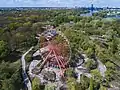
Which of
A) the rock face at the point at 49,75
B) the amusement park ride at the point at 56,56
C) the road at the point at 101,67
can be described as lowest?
the road at the point at 101,67

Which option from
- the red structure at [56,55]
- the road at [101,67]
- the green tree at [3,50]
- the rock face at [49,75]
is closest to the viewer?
the rock face at [49,75]

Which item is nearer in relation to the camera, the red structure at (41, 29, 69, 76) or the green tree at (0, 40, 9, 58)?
the red structure at (41, 29, 69, 76)

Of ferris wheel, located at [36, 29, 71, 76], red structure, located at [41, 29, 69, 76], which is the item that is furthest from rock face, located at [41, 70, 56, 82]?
red structure, located at [41, 29, 69, 76]

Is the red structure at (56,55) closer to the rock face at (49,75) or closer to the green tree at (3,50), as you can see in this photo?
the rock face at (49,75)

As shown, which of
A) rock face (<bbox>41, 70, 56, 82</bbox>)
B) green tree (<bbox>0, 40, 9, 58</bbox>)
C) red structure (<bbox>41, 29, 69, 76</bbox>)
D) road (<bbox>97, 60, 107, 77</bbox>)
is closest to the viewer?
rock face (<bbox>41, 70, 56, 82</bbox>)

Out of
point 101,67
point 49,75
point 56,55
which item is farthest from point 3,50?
point 101,67

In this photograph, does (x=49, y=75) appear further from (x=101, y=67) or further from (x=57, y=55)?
(x=101, y=67)

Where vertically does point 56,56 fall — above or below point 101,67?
above

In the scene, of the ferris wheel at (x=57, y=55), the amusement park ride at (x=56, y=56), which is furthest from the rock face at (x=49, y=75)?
the ferris wheel at (x=57, y=55)

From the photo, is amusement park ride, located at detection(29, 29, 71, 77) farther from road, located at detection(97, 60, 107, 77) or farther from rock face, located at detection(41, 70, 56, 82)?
road, located at detection(97, 60, 107, 77)

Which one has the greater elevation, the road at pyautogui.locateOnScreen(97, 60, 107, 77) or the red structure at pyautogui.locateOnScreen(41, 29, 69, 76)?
the red structure at pyautogui.locateOnScreen(41, 29, 69, 76)

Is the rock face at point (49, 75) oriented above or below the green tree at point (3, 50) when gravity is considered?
below

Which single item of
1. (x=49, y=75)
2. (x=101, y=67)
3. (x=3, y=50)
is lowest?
(x=101, y=67)
